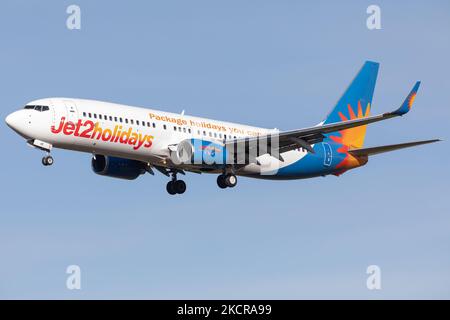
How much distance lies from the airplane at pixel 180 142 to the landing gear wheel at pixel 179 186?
0.20 ft

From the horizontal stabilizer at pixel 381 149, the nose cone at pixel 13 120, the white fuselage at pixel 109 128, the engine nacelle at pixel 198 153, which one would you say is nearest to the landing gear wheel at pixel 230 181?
the engine nacelle at pixel 198 153

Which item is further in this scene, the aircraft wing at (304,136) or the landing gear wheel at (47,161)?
the aircraft wing at (304,136)

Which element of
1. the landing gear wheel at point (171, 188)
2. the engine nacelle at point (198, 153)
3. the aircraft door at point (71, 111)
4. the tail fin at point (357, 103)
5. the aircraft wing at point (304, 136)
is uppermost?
the tail fin at point (357, 103)

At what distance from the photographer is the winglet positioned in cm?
5703

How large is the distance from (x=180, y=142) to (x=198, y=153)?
1205mm

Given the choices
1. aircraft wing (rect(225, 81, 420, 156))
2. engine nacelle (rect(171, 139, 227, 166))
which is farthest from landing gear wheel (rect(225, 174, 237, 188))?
aircraft wing (rect(225, 81, 420, 156))

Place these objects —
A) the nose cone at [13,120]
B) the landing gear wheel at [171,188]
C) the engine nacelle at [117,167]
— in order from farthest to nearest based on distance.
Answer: the landing gear wheel at [171,188] < the engine nacelle at [117,167] < the nose cone at [13,120]

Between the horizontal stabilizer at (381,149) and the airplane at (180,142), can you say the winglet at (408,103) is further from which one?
the horizontal stabilizer at (381,149)

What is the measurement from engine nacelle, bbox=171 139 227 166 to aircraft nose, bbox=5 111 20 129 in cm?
893

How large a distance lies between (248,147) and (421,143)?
999cm

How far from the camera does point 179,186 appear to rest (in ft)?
227

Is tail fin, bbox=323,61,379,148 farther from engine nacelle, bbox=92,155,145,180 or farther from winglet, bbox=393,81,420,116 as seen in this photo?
winglet, bbox=393,81,420,116

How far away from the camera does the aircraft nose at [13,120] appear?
60281 mm

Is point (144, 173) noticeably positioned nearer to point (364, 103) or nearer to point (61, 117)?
point (61, 117)
